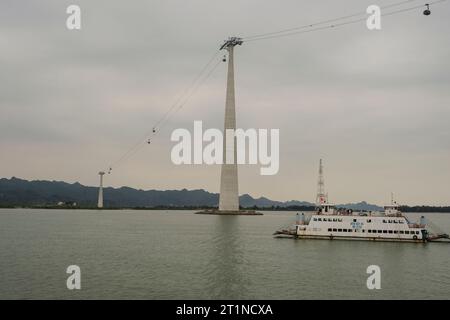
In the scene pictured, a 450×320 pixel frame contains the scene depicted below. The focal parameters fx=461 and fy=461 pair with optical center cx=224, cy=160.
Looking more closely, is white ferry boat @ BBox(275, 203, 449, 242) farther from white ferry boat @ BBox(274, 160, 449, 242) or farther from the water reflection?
the water reflection

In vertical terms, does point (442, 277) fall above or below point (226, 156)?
below

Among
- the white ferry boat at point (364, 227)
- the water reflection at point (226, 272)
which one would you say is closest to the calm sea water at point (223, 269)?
the water reflection at point (226, 272)

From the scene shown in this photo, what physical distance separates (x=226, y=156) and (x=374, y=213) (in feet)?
320

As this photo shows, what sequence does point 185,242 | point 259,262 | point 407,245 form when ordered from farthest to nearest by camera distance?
point 185,242 → point 407,245 → point 259,262

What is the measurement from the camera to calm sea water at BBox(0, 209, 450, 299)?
3725 centimetres

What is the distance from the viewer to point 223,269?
47812 mm

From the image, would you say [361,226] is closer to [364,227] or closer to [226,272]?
[364,227]

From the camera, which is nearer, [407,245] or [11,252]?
[11,252]

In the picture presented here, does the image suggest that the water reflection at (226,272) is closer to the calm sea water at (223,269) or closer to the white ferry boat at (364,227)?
the calm sea water at (223,269)

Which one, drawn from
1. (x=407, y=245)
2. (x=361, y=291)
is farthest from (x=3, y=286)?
(x=407, y=245)

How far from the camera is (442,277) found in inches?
1839

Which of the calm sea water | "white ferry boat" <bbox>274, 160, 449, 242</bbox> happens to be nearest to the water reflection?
the calm sea water

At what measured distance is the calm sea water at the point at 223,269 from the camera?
3725 centimetres
